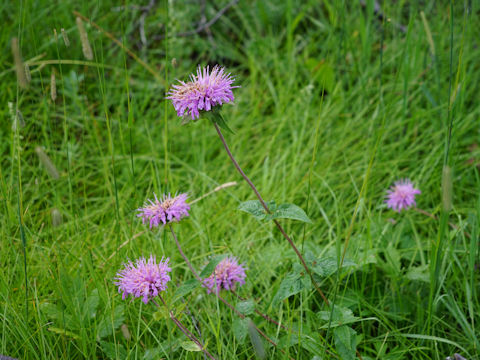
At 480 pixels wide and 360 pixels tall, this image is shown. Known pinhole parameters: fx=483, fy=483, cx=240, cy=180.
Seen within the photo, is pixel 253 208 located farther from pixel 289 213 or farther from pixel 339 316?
pixel 339 316

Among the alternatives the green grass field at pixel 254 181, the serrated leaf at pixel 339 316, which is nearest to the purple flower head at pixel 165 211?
Result: the green grass field at pixel 254 181

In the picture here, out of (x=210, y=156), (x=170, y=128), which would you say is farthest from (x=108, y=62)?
(x=210, y=156)

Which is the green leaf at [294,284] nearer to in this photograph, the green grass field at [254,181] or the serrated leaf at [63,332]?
the green grass field at [254,181]

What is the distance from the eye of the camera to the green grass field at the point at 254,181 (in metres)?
1.08

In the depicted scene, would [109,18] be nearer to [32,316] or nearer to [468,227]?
[32,316]

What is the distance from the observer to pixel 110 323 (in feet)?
3.66

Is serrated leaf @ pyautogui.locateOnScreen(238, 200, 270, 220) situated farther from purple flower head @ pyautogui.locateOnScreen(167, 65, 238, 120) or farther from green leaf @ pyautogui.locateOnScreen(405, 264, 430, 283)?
green leaf @ pyautogui.locateOnScreen(405, 264, 430, 283)

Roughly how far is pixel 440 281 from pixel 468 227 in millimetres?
347

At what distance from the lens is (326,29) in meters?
2.43

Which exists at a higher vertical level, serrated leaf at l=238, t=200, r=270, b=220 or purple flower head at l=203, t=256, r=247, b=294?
serrated leaf at l=238, t=200, r=270, b=220

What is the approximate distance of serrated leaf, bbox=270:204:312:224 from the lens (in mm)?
923

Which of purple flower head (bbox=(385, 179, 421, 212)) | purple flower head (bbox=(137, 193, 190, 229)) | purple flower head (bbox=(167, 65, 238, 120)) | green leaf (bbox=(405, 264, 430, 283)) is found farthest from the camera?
purple flower head (bbox=(385, 179, 421, 212))

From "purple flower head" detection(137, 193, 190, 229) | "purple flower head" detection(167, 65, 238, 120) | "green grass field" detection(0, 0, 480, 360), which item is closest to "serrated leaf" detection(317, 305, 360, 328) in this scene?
"green grass field" detection(0, 0, 480, 360)

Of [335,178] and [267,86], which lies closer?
[335,178]
